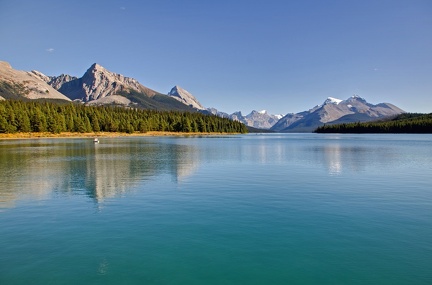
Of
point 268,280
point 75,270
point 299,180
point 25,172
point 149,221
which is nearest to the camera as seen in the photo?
point 268,280

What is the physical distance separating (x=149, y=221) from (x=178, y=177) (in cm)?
2099

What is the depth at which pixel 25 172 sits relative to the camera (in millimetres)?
47531

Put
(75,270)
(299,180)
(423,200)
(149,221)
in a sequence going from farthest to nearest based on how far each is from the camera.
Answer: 1. (299,180)
2. (423,200)
3. (149,221)
4. (75,270)

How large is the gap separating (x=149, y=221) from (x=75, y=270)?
8.27m

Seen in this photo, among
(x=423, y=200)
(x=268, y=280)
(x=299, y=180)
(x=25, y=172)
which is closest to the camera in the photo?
(x=268, y=280)

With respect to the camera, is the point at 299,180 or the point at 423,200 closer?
the point at 423,200

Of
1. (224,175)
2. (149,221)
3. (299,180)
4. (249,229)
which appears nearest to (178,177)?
(224,175)

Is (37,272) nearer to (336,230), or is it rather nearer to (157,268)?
(157,268)

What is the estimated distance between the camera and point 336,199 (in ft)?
98.3

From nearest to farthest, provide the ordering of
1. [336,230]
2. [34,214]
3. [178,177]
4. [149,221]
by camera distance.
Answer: [336,230]
[149,221]
[34,214]
[178,177]

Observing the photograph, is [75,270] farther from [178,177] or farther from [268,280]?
[178,177]

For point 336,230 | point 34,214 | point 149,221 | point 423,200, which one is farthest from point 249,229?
point 423,200

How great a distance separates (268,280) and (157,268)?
5283mm

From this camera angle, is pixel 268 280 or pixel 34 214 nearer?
pixel 268 280
